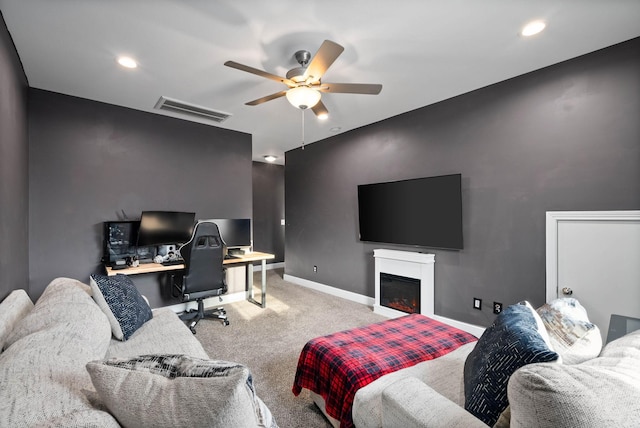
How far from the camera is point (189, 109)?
364cm

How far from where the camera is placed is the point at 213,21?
6.68 ft

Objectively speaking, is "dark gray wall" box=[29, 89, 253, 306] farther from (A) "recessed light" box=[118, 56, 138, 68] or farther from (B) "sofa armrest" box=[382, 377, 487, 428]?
(B) "sofa armrest" box=[382, 377, 487, 428]

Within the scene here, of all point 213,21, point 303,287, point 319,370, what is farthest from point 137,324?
point 303,287

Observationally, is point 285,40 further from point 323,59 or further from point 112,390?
point 112,390

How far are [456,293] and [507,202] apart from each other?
1.17 m

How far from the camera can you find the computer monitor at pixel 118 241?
3.40 meters

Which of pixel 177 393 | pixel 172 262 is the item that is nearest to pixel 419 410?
pixel 177 393

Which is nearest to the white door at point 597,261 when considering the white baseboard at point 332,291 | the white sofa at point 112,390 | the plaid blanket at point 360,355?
the plaid blanket at point 360,355

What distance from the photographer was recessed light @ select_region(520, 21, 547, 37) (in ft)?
6.79

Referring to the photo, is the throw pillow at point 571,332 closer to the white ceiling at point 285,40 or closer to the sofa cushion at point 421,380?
the sofa cushion at point 421,380

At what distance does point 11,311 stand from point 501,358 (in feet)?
8.01

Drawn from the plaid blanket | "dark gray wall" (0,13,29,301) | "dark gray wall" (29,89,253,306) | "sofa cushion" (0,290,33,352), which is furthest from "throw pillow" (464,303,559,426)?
"dark gray wall" (29,89,253,306)

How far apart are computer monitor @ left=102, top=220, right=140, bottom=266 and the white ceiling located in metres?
1.50

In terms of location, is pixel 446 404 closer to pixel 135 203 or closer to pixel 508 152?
pixel 508 152
